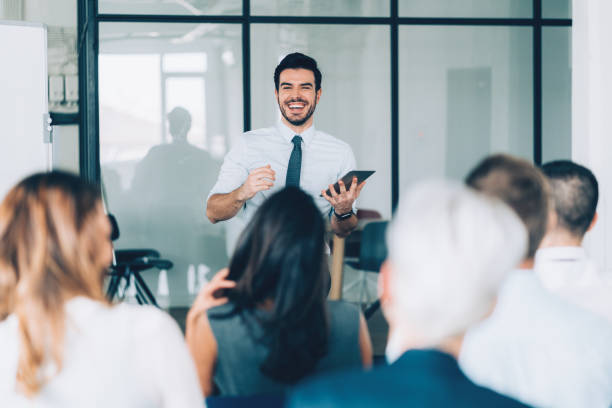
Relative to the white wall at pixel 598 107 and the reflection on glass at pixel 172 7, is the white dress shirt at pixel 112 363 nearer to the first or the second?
the white wall at pixel 598 107

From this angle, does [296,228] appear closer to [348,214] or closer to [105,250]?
[105,250]

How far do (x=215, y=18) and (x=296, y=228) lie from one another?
4.05m

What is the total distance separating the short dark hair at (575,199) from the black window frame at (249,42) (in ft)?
11.1

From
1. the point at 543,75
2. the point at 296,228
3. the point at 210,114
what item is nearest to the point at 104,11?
the point at 210,114

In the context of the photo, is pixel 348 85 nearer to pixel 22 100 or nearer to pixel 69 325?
pixel 22 100

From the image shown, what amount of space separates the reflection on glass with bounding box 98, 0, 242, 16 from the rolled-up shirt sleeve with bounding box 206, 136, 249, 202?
6.72ft

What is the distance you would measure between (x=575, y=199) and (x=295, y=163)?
1.93 m

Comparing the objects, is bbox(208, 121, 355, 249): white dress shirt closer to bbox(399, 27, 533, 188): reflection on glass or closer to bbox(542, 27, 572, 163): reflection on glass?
bbox(399, 27, 533, 188): reflection on glass

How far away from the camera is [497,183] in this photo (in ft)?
5.19

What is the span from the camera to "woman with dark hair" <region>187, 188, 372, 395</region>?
1702 millimetres

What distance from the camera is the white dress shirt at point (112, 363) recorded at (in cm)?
136

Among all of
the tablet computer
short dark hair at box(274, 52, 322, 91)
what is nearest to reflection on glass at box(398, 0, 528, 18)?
short dark hair at box(274, 52, 322, 91)

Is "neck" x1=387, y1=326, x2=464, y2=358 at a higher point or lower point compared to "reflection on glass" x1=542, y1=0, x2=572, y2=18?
lower

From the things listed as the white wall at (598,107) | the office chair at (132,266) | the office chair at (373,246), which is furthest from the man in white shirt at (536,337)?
the office chair at (132,266)
